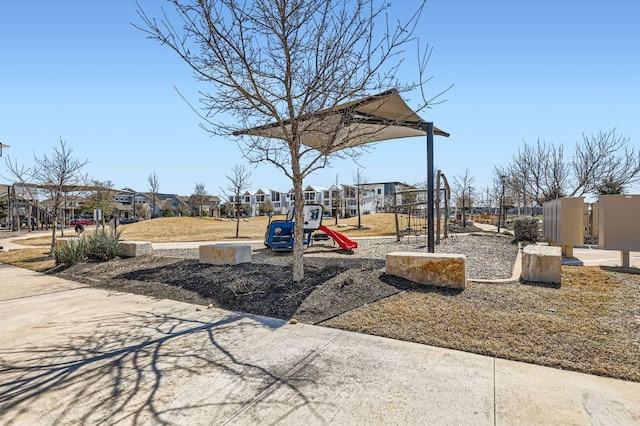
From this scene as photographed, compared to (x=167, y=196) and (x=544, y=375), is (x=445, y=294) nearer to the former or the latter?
(x=544, y=375)

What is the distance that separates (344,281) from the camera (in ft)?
18.2

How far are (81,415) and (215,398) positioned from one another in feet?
2.97

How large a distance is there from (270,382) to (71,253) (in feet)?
30.2

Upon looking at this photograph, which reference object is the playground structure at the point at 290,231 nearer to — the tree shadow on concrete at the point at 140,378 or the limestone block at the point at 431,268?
the limestone block at the point at 431,268

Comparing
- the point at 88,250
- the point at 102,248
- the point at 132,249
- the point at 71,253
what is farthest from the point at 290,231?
the point at 71,253

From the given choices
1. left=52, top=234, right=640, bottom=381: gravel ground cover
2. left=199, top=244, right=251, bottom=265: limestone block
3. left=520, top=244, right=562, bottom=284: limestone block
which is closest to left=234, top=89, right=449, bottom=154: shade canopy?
left=52, top=234, right=640, bottom=381: gravel ground cover

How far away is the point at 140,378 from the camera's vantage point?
9.64ft

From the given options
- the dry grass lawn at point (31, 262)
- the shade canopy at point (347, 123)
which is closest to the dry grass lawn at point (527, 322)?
the shade canopy at point (347, 123)

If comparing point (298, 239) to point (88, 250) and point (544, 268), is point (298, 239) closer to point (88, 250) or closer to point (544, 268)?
point (544, 268)

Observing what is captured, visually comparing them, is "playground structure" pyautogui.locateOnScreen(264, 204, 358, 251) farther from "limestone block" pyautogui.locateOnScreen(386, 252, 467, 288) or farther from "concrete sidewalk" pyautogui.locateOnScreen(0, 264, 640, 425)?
"concrete sidewalk" pyautogui.locateOnScreen(0, 264, 640, 425)

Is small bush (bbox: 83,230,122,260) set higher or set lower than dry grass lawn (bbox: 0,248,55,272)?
higher

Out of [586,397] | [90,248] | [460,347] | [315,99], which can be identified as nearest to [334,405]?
[460,347]

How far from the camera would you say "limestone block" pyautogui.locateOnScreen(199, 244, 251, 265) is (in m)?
7.77

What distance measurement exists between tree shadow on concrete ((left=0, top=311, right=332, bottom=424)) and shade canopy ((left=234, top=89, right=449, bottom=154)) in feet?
10.8
